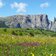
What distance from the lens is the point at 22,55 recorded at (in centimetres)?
1848

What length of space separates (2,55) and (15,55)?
1016mm

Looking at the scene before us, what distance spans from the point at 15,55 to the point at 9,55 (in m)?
0.47

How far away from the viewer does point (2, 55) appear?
1811 cm

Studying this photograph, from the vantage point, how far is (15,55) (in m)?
18.0

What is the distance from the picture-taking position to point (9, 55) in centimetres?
1811

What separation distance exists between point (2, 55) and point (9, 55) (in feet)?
1.78

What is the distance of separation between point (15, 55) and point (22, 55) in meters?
0.69
